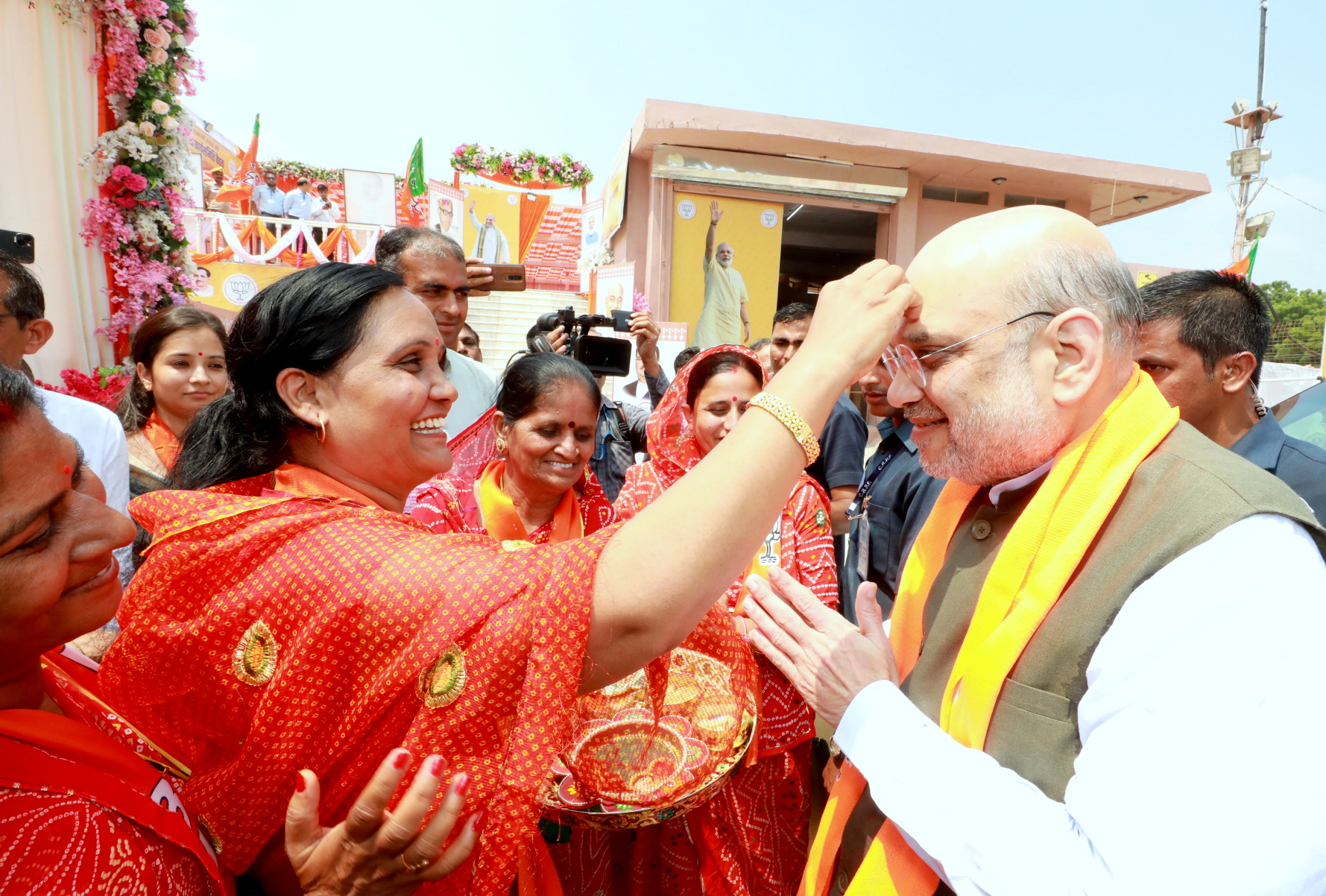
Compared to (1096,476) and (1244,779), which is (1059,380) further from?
(1244,779)

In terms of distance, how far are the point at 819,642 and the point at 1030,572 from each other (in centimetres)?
45

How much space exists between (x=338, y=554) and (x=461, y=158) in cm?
2349

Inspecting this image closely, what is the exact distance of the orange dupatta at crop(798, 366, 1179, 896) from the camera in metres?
1.27

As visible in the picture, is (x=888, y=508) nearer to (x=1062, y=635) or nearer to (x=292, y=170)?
(x=1062, y=635)

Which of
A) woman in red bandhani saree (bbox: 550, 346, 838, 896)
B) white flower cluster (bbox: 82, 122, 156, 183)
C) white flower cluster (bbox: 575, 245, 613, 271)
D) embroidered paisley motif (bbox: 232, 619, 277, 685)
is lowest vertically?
woman in red bandhani saree (bbox: 550, 346, 838, 896)

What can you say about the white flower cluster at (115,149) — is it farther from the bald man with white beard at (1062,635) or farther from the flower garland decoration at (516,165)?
the flower garland decoration at (516,165)

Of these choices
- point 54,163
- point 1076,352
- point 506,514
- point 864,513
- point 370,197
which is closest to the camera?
point 1076,352

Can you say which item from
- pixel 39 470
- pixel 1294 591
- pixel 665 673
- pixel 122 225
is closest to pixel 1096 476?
pixel 1294 591

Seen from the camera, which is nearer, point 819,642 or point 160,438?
point 819,642

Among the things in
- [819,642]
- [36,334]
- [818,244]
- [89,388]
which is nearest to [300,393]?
[819,642]

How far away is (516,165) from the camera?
72.3 feet

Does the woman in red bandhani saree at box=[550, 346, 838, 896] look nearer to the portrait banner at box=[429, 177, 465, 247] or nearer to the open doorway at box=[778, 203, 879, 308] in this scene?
the open doorway at box=[778, 203, 879, 308]

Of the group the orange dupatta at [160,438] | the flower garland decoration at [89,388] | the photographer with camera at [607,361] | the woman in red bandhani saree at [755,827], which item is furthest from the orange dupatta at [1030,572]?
the flower garland decoration at [89,388]

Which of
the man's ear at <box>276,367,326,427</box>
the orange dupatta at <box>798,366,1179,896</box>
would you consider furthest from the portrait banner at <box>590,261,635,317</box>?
the orange dupatta at <box>798,366,1179,896</box>
